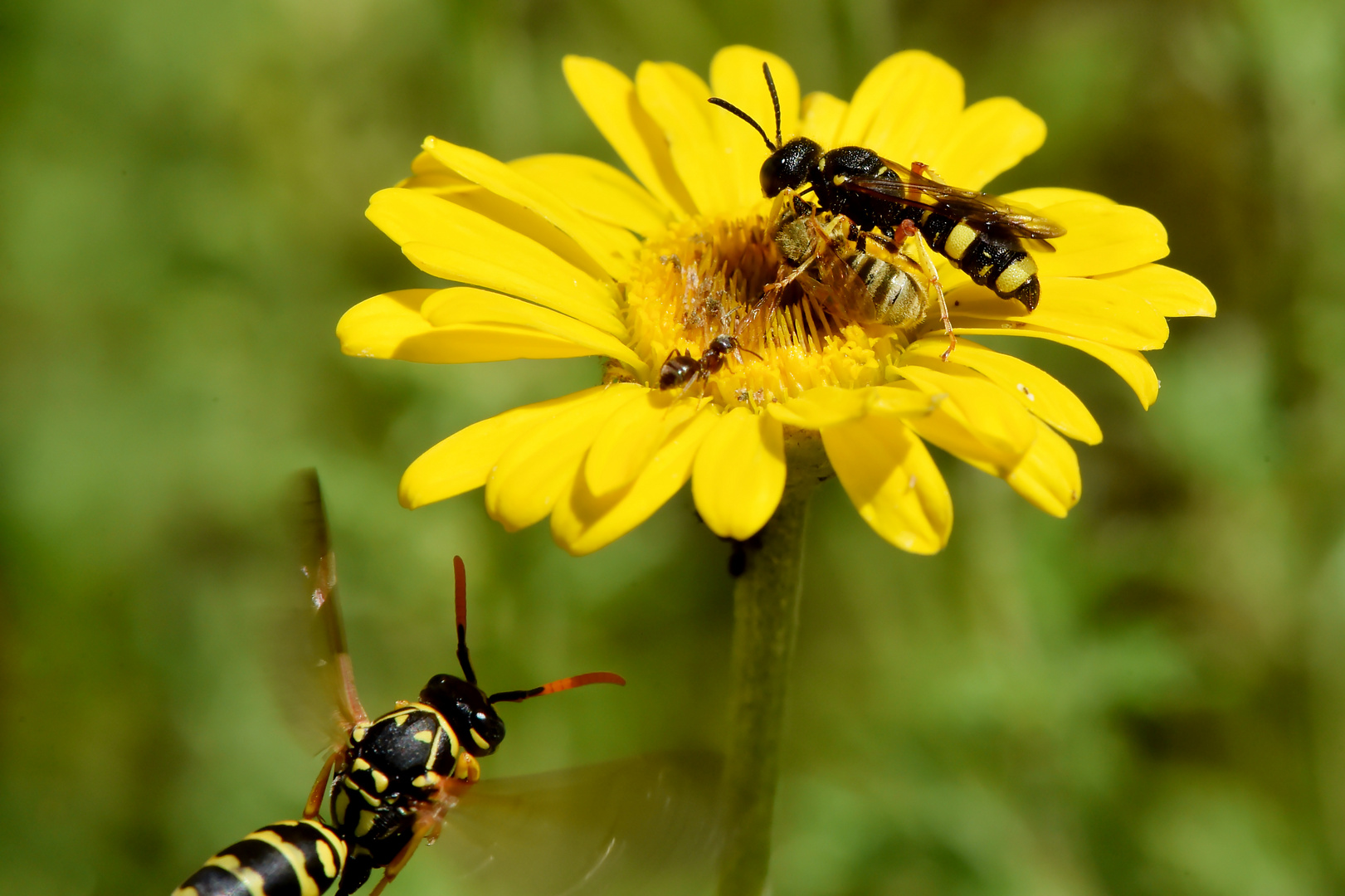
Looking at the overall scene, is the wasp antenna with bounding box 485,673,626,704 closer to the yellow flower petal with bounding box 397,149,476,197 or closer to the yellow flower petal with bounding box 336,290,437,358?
the yellow flower petal with bounding box 336,290,437,358

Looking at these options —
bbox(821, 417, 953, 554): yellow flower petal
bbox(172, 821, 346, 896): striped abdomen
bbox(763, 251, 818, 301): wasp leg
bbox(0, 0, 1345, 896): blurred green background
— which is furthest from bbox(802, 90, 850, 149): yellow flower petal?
bbox(172, 821, 346, 896): striped abdomen

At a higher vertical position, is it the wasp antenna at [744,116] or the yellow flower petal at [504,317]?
the wasp antenna at [744,116]

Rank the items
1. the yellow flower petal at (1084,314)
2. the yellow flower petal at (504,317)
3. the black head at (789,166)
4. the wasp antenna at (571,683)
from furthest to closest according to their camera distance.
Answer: the black head at (789,166)
the yellow flower petal at (1084,314)
the yellow flower petal at (504,317)
the wasp antenna at (571,683)

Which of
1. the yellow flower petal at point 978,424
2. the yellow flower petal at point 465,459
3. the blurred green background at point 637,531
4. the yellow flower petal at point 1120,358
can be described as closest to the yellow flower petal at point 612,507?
the yellow flower petal at point 465,459

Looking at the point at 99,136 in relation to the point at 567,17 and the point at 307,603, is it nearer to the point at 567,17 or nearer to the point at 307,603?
the point at 567,17

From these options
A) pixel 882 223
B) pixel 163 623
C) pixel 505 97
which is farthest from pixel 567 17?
pixel 163 623

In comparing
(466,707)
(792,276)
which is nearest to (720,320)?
(792,276)

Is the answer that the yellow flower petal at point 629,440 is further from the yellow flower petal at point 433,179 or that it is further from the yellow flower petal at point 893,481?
the yellow flower petal at point 433,179

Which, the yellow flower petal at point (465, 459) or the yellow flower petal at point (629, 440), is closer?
the yellow flower petal at point (629, 440)
